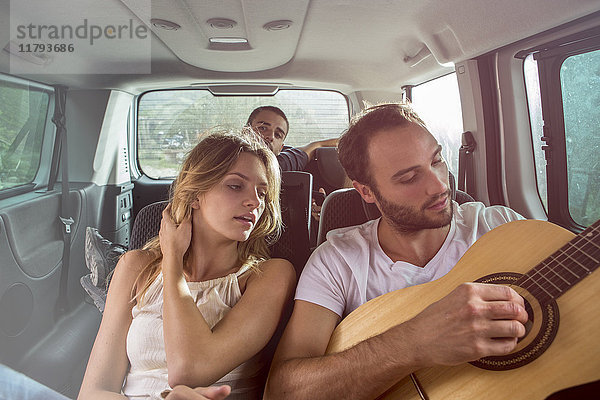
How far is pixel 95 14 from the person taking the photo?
146 centimetres

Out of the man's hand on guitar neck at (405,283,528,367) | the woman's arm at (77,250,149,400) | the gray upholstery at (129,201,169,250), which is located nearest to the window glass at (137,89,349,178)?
the gray upholstery at (129,201,169,250)

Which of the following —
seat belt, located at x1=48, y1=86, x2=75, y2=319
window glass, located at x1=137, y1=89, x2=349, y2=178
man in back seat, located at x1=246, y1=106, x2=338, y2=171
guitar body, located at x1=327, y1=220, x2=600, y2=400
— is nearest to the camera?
guitar body, located at x1=327, y1=220, x2=600, y2=400

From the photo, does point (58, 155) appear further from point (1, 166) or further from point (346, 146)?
point (346, 146)

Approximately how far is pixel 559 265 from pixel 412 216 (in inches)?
13.4

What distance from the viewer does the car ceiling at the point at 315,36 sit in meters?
1.35

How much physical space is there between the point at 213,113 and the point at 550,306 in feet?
6.06

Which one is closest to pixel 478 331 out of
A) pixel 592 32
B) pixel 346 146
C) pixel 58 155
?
pixel 346 146

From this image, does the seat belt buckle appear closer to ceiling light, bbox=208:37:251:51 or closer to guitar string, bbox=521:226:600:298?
ceiling light, bbox=208:37:251:51

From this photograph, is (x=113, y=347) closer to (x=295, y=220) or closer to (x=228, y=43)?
(x=295, y=220)

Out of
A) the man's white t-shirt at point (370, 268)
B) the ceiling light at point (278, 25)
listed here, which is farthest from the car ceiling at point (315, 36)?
the man's white t-shirt at point (370, 268)

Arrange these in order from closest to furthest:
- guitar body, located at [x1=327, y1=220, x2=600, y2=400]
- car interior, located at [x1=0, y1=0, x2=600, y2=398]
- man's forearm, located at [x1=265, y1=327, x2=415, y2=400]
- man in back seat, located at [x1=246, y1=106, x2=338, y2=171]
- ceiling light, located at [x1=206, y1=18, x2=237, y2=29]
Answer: guitar body, located at [x1=327, y1=220, x2=600, y2=400] → man's forearm, located at [x1=265, y1=327, x2=415, y2=400] → car interior, located at [x1=0, y1=0, x2=600, y2=398] → ceiling light, located at [x1=206, y1=18, x2=237, y2=29] → man in back seat, located at [x1=246, y1=106, x2=338, y2=171]

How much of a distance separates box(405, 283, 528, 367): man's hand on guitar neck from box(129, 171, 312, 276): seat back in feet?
1.80

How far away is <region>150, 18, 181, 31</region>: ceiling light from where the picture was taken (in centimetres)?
166

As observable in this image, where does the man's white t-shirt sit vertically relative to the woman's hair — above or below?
below
